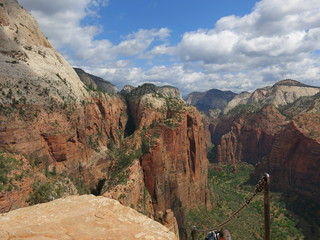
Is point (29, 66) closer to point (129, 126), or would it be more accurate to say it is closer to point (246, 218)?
point (129, 126)

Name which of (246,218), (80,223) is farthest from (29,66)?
(246,218)

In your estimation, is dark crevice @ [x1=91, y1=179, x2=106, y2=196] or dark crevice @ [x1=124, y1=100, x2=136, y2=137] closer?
dark crevice @ [x1=91, y1=179, x2=106, y2=196]

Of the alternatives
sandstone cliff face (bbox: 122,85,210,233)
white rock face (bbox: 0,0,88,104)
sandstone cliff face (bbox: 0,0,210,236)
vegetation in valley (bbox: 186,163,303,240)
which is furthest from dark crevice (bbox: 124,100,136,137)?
vegetation in valley (bbox: 186,163,303,240)

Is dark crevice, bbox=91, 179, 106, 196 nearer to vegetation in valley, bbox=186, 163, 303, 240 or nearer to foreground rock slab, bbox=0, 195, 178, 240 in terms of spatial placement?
vegetation in valley, bbox=186, 163, 303, 240

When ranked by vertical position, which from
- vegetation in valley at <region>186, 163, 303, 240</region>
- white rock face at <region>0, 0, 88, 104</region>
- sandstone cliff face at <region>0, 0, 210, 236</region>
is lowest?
vegetation in valley at <region>186, 163, 303, 240</region>

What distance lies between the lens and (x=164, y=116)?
88.5 meters

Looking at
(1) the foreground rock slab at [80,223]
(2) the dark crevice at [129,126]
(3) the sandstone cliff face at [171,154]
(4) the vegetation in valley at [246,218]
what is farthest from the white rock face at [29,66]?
(4) the vegetation in valley at [246,218]

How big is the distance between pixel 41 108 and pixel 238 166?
507ft

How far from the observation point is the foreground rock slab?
10.1m

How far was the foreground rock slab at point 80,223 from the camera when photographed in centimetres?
1008

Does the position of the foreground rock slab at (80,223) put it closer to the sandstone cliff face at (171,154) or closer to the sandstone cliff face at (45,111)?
the sandstone cliff face at (45,111)

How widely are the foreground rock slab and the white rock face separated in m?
46.3

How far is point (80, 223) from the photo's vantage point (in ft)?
36.2

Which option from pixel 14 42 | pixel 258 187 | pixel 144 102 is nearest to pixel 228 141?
pixel 144 102
